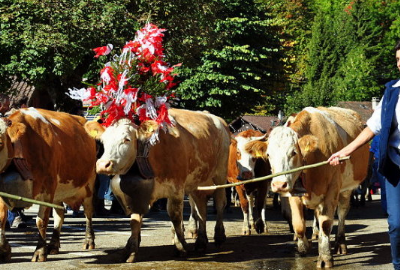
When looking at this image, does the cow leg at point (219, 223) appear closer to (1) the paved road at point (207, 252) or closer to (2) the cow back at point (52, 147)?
(1) the paved road at point (207, 252)

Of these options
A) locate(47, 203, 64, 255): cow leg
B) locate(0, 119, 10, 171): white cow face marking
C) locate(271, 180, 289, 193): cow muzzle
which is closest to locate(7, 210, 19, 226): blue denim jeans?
locate(47, 203, 64, 255): cow leg

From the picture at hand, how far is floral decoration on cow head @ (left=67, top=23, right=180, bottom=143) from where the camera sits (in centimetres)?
1054

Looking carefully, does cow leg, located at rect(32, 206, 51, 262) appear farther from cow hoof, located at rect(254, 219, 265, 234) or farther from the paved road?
cow hoof, located at rect(254, 219, 265, 234)

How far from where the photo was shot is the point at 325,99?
50406mm

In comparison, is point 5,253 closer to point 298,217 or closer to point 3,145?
point 3,145

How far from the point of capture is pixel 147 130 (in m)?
10.5

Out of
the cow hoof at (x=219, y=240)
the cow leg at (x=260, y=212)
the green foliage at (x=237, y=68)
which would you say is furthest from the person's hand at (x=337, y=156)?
the green foliage at (x=237, y=68)

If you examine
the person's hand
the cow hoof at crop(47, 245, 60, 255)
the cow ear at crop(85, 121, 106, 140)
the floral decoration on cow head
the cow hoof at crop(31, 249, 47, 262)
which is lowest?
the cow hoof at crop(47, 245, 60, 255)

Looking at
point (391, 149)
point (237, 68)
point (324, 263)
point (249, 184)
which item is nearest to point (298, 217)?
point (324, 263)

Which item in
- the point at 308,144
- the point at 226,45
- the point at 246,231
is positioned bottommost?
the point at 246,231

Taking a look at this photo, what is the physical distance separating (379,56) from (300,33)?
6662 millimetres

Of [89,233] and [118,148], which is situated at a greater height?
[118,148]

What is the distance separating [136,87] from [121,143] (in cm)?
96

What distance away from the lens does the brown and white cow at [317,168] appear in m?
9.95
